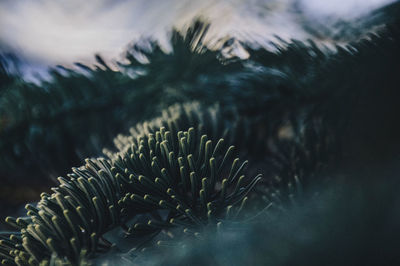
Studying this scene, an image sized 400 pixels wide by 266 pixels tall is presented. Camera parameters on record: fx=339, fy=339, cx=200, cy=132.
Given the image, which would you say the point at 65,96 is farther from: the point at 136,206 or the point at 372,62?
the point at 372,62

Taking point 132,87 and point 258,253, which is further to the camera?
point 132,87

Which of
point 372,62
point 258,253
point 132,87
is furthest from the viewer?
point 132,87

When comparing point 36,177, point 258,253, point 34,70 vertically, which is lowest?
point 258,253

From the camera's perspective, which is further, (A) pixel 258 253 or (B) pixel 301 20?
(B) pixel 301 20

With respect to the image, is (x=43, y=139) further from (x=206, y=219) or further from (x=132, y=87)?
(x=206, y=219)

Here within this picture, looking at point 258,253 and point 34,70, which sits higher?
point 34,70

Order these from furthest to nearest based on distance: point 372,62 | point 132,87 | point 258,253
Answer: point 132,87 < point 372,62 < point 258,253

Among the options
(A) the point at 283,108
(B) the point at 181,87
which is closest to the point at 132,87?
(B) the point at 181,87

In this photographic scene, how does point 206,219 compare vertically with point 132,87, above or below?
below

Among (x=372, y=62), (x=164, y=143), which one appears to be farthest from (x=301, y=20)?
(x=164, y=143)
